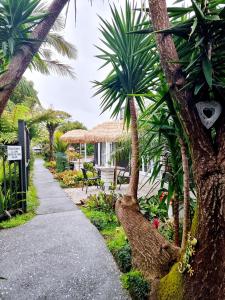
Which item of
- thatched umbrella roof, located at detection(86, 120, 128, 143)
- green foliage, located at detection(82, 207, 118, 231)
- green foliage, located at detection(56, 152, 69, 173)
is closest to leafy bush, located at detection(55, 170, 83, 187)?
green foliage, located at detection(56, 152, 69, 173)

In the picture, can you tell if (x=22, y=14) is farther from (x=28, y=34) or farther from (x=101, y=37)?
(x=101, y=37)

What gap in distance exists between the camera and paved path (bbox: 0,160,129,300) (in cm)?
315

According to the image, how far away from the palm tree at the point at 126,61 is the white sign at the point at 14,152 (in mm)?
3670

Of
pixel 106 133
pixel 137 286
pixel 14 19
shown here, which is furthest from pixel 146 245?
pixel 106 133

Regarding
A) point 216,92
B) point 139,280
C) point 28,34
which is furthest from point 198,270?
point 28,34

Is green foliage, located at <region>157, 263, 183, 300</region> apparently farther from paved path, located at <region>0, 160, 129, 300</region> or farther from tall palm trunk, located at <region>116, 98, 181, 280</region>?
paved path, located at <region>0, 160, 129, 300</region>

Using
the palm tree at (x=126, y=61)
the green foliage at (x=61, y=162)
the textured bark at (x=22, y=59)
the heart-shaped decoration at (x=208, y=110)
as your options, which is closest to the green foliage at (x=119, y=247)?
the palm tree at (x=126, y=61)

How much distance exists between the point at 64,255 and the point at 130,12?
12.5ft

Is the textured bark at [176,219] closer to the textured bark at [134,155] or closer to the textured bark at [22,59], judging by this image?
the textured bark at [134,155]

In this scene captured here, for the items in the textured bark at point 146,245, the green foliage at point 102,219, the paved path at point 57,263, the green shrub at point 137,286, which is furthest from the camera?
the green foliage at point 102,219

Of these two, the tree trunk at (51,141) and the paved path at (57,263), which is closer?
the paved path at (57,263)

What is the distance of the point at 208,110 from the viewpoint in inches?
81.4

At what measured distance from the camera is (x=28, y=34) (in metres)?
2.18

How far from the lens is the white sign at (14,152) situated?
241 inches
